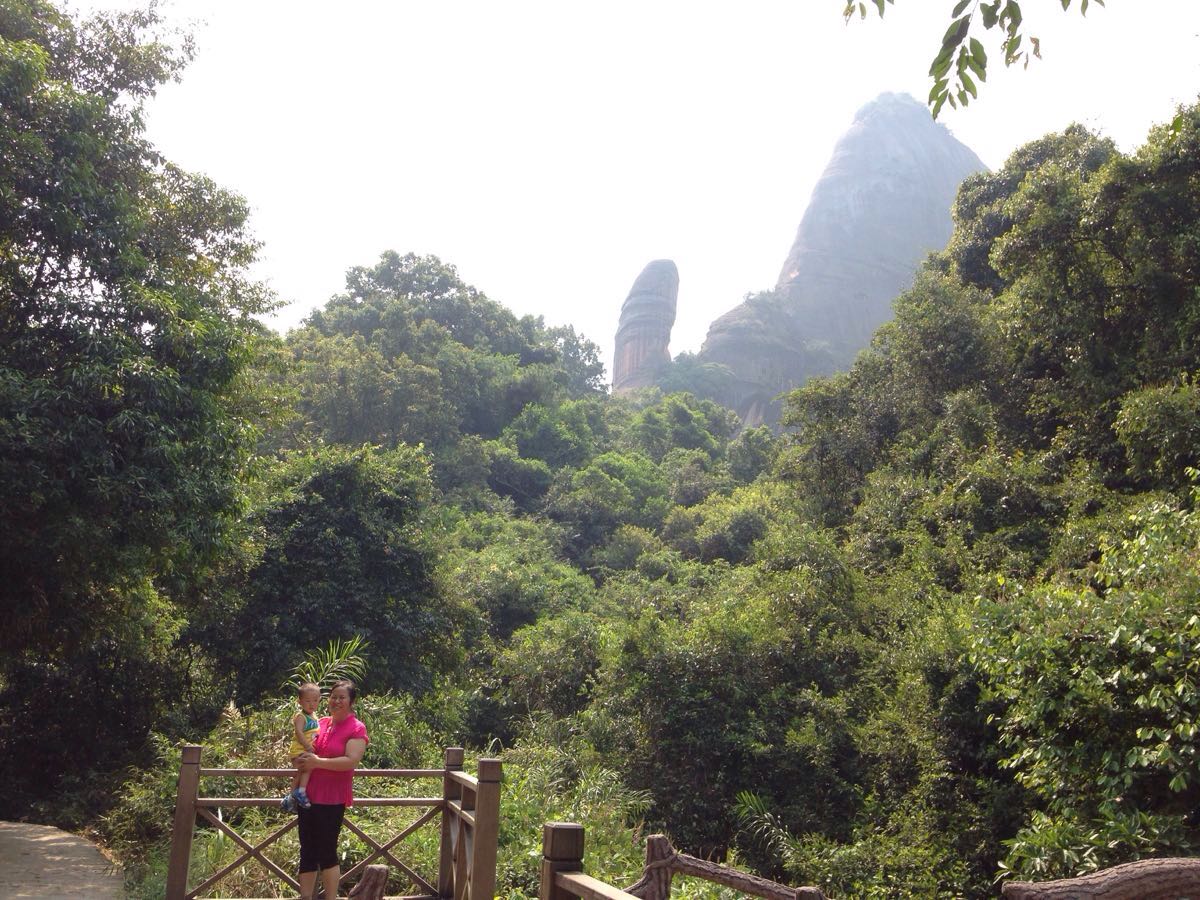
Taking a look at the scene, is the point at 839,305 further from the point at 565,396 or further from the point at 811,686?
the point at 811,686

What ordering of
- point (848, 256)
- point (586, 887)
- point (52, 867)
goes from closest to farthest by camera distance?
point (586, 887) → point (52, 867) → point (848, 256)

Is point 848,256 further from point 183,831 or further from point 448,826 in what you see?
point 183,831

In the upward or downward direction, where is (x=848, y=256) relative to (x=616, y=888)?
upward

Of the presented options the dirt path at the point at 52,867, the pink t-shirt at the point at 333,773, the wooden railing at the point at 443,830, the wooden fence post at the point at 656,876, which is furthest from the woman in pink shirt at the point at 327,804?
the dirt path at the point at 52,867

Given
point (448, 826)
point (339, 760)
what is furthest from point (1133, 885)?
point (448, 826)

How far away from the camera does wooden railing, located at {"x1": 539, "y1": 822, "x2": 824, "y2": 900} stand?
9.55 feet

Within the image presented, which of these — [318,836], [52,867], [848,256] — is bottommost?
[52,867]

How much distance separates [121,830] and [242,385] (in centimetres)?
496

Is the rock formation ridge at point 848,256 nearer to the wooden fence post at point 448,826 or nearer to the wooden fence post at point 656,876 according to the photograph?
the wooden fence post at point 448,826

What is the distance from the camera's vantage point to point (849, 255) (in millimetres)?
67062

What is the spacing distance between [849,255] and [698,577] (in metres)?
51.9

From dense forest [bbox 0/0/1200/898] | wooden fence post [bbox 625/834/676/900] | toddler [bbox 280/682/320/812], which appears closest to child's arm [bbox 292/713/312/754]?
toddler [bbox 280/682/320/812]

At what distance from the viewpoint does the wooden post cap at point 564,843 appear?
10.1ft

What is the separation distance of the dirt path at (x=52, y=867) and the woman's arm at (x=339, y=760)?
310cm
